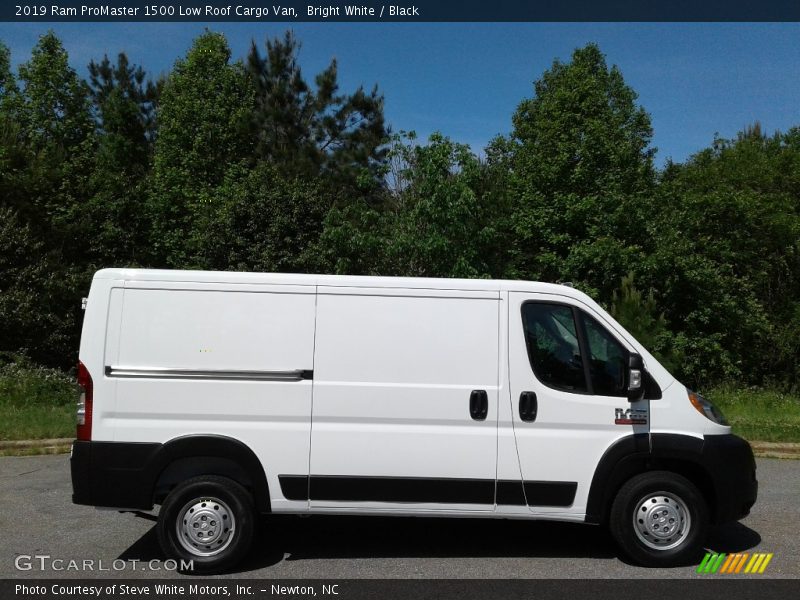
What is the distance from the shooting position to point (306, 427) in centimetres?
568

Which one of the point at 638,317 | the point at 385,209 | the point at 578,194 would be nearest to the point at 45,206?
the point at 385,209

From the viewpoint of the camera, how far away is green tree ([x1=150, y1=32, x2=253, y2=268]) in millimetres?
36469

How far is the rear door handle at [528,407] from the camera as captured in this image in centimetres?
573

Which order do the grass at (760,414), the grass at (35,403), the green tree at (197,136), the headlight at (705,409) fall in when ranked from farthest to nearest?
the green tree at (197,136), the grass at (760,414), the grass at (35,403), the headlight at (705,409)

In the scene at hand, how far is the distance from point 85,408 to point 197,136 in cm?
3358

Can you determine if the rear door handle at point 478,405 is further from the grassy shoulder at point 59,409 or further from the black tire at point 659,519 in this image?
the grassy shoulder at point 59,409

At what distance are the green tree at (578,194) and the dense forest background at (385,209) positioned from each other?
7 cm

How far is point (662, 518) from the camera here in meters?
5.81

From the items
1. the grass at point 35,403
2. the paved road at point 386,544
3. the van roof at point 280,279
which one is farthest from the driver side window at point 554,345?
the grass at point 35,403

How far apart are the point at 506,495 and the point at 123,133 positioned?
4139 centimetres

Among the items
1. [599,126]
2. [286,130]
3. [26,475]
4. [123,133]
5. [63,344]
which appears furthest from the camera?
[123,133]
